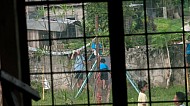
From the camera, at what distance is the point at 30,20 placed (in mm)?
5305

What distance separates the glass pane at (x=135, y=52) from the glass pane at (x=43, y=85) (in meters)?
0.81

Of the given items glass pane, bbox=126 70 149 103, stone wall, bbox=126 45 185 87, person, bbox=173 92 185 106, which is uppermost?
stone wall, bbox=126 45 185 87

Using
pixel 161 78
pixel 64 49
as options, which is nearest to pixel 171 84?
pixel 161 78

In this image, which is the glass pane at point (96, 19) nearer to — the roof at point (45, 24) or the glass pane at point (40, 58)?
the roof at point (45, 24)

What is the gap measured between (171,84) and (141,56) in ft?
1.34

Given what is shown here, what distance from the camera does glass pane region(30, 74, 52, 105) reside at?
532cm

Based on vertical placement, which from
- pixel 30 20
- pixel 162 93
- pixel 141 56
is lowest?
pixel 162 93

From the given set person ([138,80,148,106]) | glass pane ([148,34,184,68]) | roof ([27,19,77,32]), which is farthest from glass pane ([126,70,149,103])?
roof ([27,19,77,32])

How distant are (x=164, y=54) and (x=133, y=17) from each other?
0.48 meters

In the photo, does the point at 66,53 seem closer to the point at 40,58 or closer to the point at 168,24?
the point at 40,58

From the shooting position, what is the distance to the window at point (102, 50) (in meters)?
5.23

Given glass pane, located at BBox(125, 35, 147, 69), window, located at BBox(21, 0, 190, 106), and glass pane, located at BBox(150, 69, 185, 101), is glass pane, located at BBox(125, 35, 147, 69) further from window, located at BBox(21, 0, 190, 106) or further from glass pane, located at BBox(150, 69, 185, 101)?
glass pane, located at BBox(150, 69, 185, 101)

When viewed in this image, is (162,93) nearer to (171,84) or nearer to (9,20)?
(171,84)

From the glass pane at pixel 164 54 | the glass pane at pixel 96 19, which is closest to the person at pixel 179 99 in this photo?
the glass pane at pixel 164 54
